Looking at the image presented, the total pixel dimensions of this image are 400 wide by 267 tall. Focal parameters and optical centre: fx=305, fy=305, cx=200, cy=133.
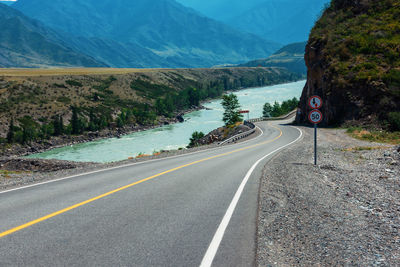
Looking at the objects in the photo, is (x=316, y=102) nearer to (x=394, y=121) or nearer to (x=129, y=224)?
(x=129, y=224)

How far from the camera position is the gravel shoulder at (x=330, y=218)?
467cm

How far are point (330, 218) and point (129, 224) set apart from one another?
13.4 ft

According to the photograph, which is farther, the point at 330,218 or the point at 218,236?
the point at 330,218

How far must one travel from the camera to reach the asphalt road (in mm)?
4551

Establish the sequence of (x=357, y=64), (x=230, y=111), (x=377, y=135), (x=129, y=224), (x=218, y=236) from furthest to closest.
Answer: (x=230, y=111) → (x=357, y=64) → (x=377, y=135) → (x=129, y=224) → (x=218, y=236)

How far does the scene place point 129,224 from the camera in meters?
5.86

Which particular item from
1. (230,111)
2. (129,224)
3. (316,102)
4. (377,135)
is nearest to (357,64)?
(377,135)

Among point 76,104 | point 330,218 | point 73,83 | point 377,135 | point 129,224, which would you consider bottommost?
point 330,218

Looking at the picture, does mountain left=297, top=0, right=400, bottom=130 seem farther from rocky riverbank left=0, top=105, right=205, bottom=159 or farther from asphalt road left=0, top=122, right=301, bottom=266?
rocky riverbank left=0, top=105, right=205, bottom=159

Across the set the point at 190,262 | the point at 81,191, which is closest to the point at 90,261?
the point at 190,262

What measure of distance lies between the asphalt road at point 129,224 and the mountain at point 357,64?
80.1ft

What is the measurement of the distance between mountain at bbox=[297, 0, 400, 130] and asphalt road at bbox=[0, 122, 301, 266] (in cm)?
2441

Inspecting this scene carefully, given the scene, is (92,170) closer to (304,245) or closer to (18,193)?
(18,193)

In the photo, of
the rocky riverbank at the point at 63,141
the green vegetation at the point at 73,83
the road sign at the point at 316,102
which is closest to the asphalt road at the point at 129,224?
the road sign at the point at 316,102
